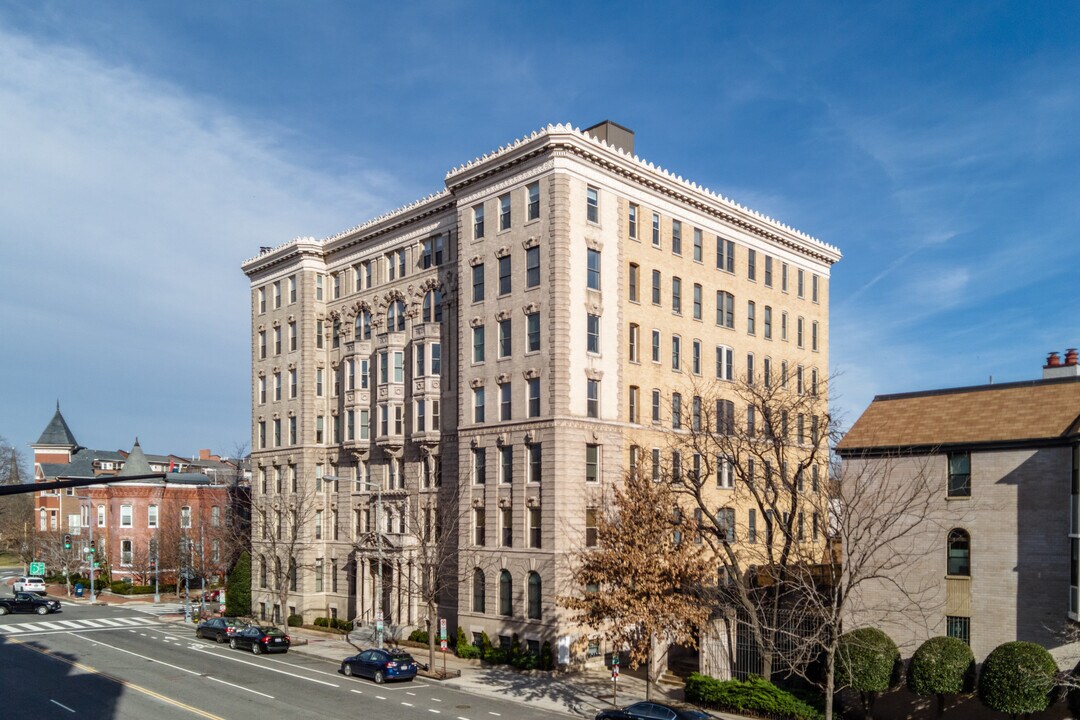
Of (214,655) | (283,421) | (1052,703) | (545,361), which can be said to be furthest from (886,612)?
(283,421)

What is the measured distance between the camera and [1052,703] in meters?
26.4

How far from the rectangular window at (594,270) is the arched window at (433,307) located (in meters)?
11.0

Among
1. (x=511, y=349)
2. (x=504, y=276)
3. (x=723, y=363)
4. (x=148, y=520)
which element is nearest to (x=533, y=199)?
(x=504, y=276)

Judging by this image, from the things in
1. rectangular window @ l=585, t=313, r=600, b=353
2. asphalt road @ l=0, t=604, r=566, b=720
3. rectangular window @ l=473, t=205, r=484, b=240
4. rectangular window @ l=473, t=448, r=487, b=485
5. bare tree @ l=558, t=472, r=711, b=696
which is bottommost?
asphalt road @ l=0, t=604, r=566, b=720

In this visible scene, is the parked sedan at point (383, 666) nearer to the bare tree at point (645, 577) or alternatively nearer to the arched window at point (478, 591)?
the arched window at point (478, 591)

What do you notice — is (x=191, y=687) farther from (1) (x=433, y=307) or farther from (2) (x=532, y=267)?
(2) (x=532, y=267)

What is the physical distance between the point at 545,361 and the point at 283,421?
28817 mm

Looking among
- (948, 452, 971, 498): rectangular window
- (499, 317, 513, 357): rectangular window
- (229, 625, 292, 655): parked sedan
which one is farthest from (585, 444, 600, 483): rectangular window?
(229, 625, 292, 655): parked sedan

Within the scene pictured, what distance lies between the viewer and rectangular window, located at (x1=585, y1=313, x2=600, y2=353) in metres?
44.9

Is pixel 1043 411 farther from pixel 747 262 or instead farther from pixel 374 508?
pixel 374 508

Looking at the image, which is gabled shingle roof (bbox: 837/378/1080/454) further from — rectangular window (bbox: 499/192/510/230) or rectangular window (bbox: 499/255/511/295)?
rectangular window (bbox: 499/192/510/230)

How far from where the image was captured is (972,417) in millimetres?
31938

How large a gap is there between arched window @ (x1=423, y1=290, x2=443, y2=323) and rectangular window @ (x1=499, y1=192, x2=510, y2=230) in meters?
7.41


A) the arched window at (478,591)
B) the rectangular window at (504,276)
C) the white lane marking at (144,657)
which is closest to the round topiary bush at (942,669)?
the arched window at (478,591)
